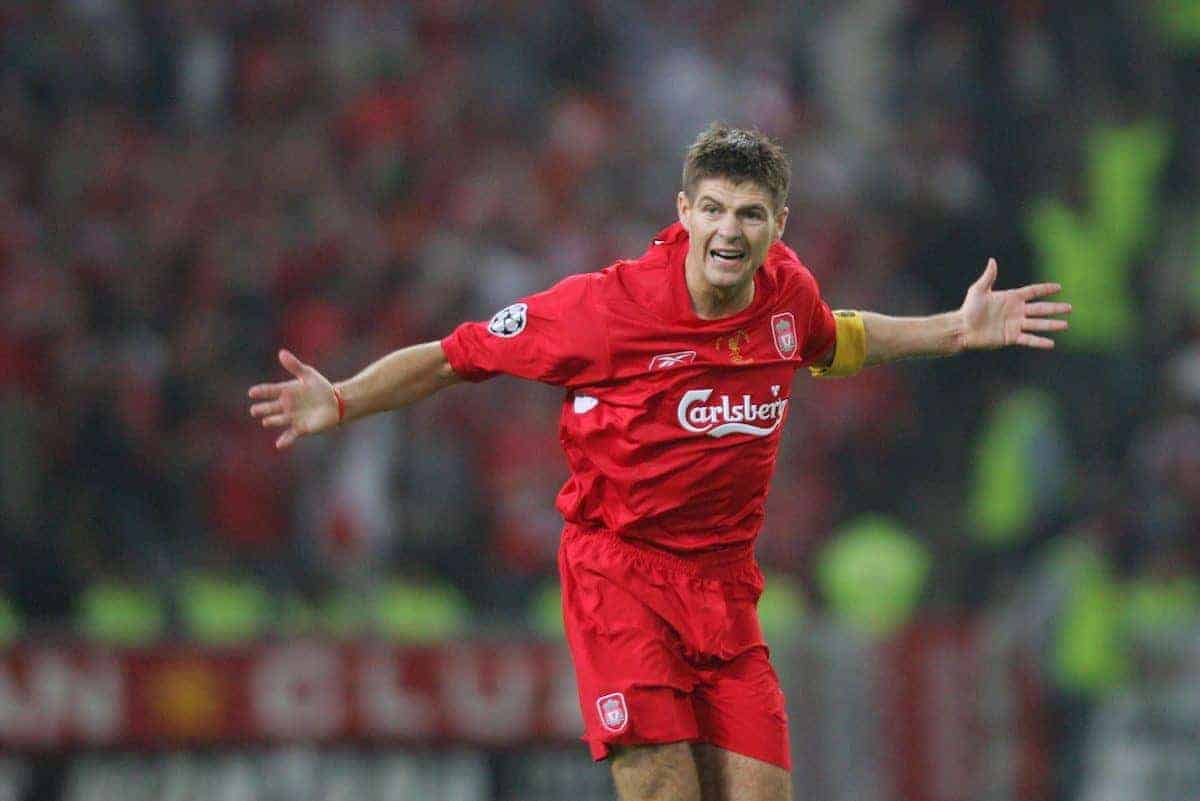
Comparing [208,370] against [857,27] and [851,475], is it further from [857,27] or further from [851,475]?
[857,27]

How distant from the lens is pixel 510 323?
4.91 metres

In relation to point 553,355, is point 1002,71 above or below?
above

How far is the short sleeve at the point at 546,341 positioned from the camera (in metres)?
4.82

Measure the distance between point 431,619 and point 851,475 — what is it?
240 cm

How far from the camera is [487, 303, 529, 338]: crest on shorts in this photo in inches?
193

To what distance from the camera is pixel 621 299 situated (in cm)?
484

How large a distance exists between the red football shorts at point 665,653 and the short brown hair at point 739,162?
0.99m

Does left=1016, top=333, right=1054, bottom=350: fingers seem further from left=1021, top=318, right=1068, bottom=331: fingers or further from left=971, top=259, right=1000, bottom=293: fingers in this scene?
left=971, top=259, right=1000, bottom=293: fingers

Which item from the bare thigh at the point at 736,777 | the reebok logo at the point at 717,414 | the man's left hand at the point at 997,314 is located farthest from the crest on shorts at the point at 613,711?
the man's left hand at the point at 997,314

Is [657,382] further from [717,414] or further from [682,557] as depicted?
[682,557]

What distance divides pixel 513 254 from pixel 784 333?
5.38 metres

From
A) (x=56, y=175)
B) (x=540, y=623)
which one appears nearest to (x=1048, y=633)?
(x=540, y=623)

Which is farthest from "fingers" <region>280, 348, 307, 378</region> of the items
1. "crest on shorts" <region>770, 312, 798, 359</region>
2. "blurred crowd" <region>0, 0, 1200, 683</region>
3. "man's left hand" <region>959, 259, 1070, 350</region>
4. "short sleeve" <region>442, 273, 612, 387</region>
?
"blurred crowd" <region>0, 0, 1200, 683</region>

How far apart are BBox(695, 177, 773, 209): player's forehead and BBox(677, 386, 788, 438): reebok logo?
1.63 feet
